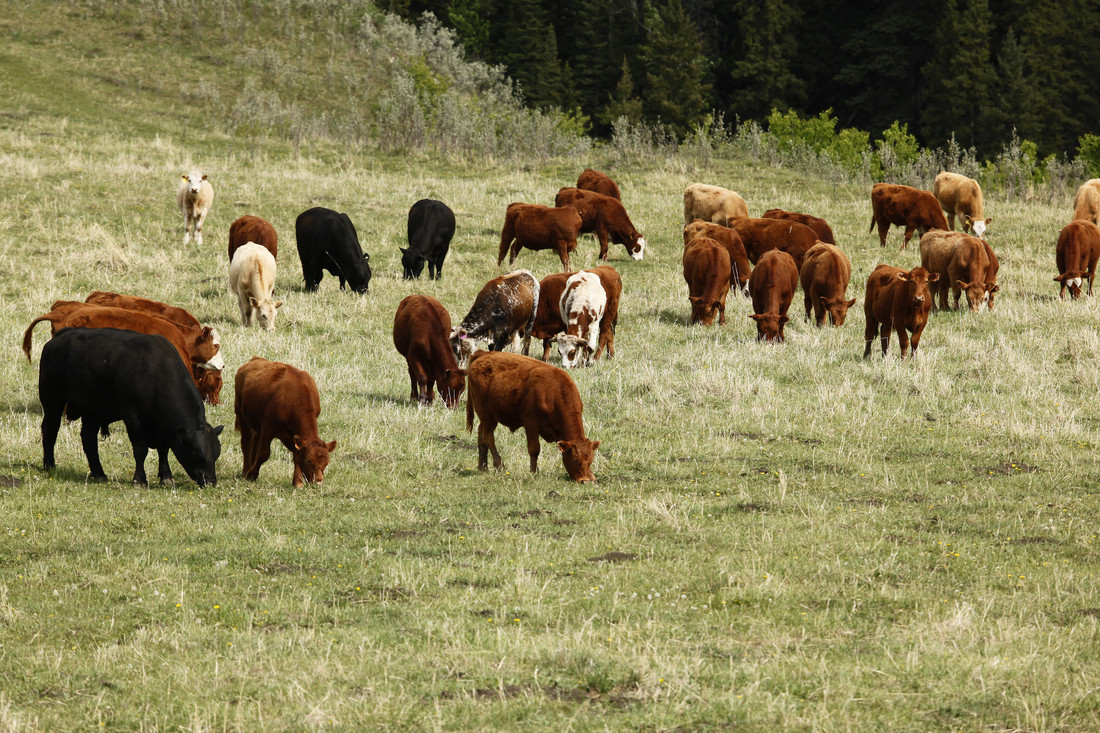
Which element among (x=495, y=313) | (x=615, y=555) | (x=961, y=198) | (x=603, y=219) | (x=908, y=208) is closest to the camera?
(x=615, y=555)

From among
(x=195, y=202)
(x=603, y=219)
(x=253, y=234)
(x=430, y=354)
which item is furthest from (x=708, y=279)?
(x=195, y=202)

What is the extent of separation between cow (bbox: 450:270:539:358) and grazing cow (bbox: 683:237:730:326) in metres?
3.57

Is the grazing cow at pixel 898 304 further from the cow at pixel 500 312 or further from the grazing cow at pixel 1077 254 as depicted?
the grazing cow at pixel 1077 254

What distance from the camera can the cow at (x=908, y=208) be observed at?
23.3m

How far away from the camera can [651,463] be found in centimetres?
1017

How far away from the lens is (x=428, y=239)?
20.1 metres

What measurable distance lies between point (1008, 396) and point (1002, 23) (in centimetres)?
4426

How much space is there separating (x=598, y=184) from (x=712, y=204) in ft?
10.8

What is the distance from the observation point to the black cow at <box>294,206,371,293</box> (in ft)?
61.5

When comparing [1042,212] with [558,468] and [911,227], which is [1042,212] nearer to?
[911,227]

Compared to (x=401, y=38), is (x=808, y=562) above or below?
below

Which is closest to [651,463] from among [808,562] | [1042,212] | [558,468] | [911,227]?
[558,468]

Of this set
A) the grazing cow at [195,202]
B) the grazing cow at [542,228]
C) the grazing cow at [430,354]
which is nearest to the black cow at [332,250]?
the grazing cow at [195,202]

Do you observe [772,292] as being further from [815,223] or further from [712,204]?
[712,204]
